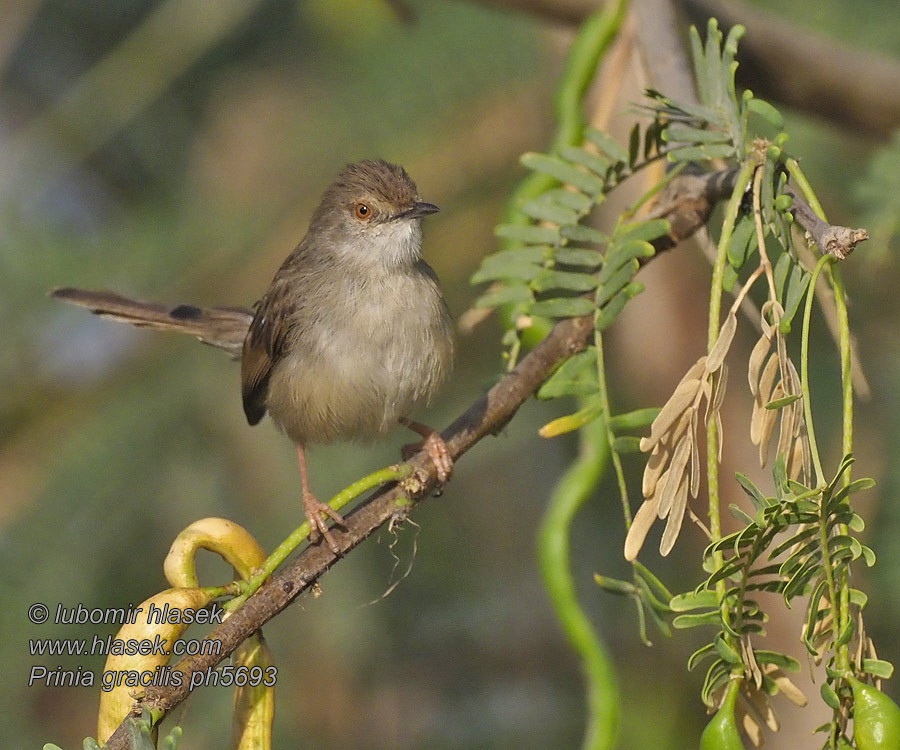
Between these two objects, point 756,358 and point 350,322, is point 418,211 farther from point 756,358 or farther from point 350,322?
point 756,358

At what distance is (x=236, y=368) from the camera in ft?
14.3

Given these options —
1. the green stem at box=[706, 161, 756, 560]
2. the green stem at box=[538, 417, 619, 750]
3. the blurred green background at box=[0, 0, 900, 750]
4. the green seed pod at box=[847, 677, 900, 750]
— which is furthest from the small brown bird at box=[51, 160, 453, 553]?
the green seed pod at box=[847, 677, 900, 750]

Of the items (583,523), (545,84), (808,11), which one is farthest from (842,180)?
(583,523)

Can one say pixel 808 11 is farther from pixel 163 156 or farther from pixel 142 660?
pixel 142 660

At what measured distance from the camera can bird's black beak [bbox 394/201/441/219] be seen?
360 cm

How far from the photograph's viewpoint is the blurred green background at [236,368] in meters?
3.60

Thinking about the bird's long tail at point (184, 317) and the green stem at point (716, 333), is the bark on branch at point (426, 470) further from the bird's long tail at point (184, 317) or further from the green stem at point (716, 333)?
the bird's long tail at point (184, 317)

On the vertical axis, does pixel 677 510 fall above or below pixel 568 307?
below

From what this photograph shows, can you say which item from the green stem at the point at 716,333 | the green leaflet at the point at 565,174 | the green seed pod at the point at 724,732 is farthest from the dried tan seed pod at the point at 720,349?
the green leaflet at the point at 565,174

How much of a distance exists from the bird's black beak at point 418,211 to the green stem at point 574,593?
143 centimetres

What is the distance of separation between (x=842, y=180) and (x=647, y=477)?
2.92 meters

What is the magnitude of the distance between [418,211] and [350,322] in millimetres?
544

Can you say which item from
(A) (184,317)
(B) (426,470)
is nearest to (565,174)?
(B) (426,470)

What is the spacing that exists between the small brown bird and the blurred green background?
0.30 meters
